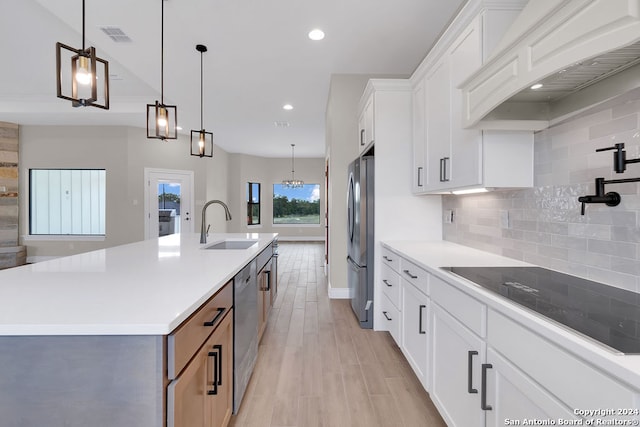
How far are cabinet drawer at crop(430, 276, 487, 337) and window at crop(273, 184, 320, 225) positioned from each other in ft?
31.8

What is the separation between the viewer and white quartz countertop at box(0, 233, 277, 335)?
0.86m

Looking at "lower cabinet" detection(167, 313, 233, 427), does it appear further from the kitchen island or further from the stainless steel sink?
the stainless steel sink

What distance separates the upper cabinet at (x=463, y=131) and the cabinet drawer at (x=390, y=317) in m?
1.05

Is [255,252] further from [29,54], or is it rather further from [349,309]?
[29,54]

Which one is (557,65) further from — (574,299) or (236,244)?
(236,244)

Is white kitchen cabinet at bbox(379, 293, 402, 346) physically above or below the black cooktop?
below

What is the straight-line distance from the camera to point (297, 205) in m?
11.4

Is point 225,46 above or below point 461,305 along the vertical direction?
above

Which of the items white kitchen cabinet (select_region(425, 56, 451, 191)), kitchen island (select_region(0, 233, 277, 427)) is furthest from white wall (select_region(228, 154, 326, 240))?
kitchen island (select_region(0, 233, 277, 427))

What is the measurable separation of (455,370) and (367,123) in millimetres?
2541

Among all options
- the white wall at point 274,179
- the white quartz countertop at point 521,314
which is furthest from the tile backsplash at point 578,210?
the white wall at point 274,179

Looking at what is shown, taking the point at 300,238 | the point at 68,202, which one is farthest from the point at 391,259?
the point at 300,238

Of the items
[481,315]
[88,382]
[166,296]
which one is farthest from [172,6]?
[481,315]

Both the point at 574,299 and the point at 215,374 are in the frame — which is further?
the point at 215,374
